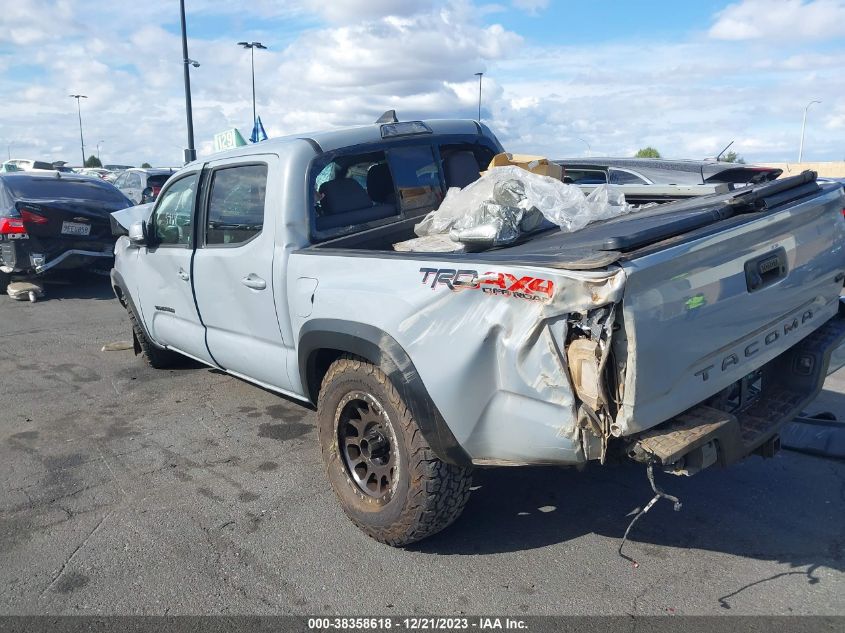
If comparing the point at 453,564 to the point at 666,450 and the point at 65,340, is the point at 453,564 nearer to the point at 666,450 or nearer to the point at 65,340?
the point at 666,450

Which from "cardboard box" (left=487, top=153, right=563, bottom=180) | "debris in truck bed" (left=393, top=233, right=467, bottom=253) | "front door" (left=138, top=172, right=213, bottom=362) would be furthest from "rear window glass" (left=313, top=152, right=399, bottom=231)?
"front door" (left=138, top=172, right=213, bottom=362)

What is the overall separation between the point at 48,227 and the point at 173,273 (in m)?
5.66

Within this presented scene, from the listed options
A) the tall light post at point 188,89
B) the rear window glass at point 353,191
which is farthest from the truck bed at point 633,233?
the tall light post at point 188,89

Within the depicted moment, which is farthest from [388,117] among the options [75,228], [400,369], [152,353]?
[75,228]

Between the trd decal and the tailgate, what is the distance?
0.30 meters

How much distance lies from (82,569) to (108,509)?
0.60 metres

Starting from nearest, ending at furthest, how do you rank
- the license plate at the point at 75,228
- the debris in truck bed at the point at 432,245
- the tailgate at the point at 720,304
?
the tailgate at the point at 720,304
the debris in truck bed at the point at 432,245
the license plate at the point at 75,228

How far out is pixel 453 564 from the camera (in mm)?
3250

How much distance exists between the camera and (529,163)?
472cm

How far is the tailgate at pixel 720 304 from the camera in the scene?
2488 mm

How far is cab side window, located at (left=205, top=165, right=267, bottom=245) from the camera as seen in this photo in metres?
4.16

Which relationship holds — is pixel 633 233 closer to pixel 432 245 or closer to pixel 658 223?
pixel 658 223

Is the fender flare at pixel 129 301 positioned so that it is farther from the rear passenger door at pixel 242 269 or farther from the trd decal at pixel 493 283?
the trd decal at pixel 493 283

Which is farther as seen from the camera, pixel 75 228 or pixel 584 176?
pixel 75 228
